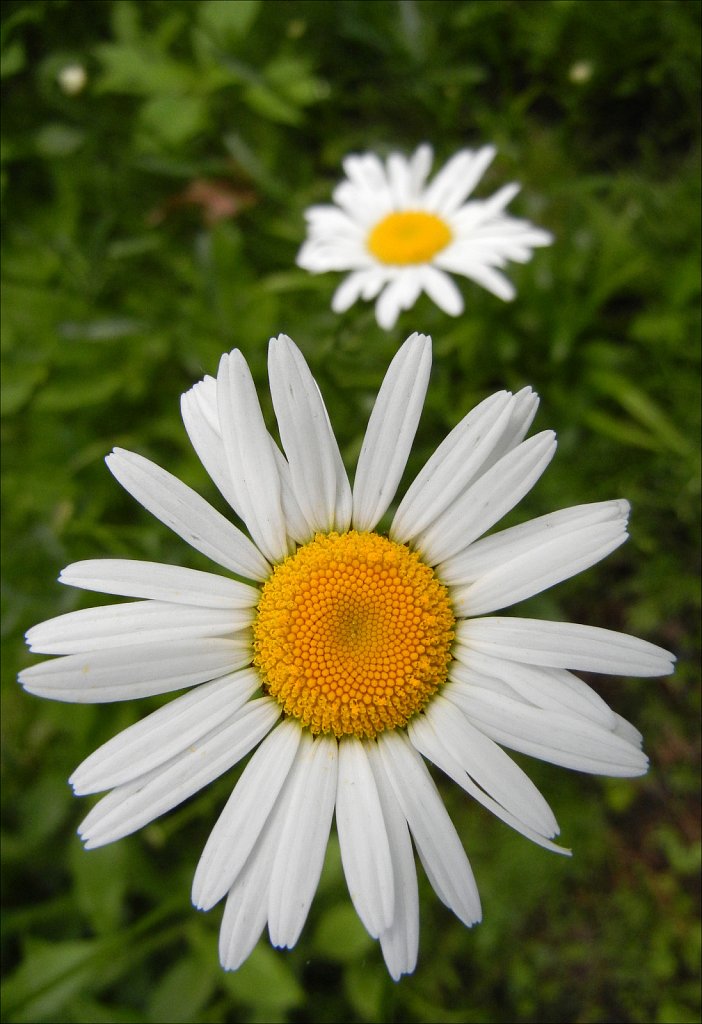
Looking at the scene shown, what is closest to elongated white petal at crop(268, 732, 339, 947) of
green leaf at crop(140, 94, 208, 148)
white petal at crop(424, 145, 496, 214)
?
white petal at crop(424, 145, 496, 214)

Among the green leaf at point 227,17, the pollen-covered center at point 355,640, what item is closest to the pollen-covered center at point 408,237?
the green leaf at point 227,17

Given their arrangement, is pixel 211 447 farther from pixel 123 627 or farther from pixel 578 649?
pixel 578 649

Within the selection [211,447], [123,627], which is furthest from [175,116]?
[123,627]

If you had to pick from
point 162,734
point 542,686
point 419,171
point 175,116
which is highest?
point 175,116

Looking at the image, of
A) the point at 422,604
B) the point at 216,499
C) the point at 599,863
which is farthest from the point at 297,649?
the point at 599,863

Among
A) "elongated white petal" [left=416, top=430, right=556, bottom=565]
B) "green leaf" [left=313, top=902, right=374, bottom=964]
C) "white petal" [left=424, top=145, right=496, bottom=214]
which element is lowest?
"green leaf" [left=313, top=902, right=374, bottom=964]

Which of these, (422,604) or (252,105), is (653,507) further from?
(252,105)

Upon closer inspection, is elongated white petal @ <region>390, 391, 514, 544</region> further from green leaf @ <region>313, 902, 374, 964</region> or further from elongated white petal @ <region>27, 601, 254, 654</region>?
green leaf @ <region>313, 902, 374, 964</region>
